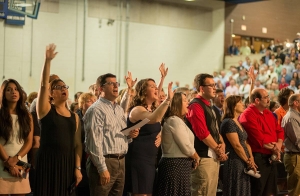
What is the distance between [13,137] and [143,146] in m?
1.42

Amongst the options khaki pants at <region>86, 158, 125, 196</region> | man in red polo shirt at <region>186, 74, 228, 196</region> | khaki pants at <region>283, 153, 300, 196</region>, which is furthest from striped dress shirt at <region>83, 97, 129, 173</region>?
khaki pants at <region>283, 153, 300, 196</region>

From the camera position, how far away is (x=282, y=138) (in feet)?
24.6

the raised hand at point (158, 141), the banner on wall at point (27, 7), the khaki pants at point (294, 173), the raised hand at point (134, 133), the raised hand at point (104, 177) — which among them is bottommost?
the khaki pants at point (294, 173)

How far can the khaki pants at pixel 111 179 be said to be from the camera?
215 inches

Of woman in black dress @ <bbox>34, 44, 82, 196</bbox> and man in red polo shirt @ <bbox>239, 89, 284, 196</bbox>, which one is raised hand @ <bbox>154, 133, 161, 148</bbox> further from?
man in red polo shirt @ <bbox>239, 89, 284, 196</bbox>

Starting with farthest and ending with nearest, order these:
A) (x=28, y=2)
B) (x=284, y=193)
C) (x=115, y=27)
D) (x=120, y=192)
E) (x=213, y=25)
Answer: (x=213, y=25) < (x=115, y=27) < (x=28, y=2) < (x=284, y=193) < (x=120, y=192)

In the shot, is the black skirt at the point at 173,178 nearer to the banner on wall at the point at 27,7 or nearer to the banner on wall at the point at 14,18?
the banner on wall at the point at 27,7

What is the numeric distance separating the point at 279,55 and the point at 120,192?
17.8 m

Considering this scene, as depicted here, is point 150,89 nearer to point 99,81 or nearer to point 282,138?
point 99,81

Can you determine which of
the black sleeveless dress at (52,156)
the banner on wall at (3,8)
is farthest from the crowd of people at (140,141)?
the banner on wall at (3,8)

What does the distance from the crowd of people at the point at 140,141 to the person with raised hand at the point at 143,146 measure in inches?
0.4

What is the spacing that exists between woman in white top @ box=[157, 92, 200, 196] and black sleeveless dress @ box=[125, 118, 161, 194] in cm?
19

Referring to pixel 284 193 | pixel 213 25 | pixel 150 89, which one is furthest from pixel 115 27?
pixel 150 89

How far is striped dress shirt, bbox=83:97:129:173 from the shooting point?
540 cm
